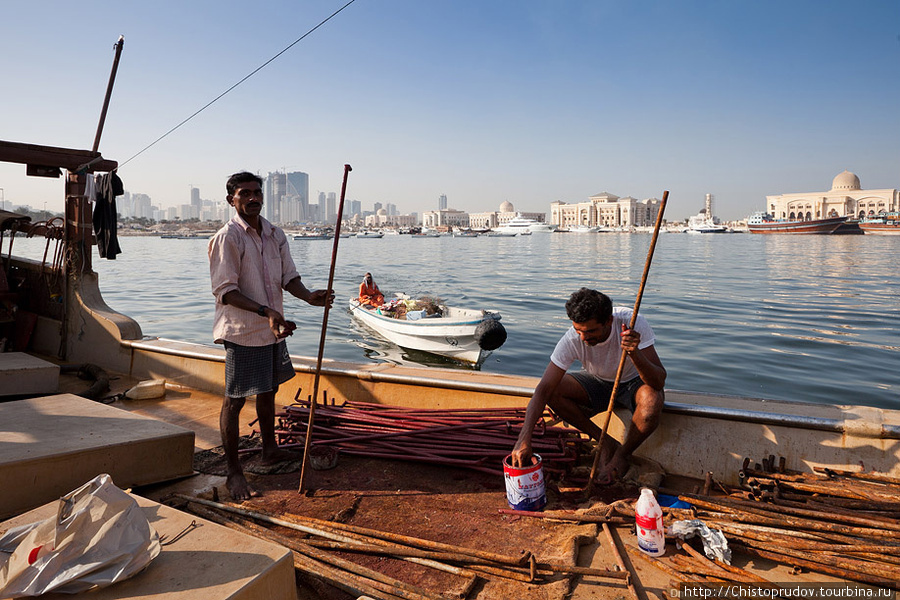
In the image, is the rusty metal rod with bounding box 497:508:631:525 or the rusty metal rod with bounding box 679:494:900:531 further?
the rusty metal rod with bounding box 497:508:631:525

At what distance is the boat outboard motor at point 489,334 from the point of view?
12508mm

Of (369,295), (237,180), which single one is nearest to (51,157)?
(237,180)

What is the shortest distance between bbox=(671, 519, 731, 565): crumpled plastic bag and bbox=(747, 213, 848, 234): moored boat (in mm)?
93451

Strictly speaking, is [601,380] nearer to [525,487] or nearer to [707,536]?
[525,487]

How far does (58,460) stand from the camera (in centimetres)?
294

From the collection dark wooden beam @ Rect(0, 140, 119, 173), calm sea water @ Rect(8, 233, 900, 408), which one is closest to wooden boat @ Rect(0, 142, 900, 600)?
dark wooden beam @ Rect(0, 140, 119, 173)

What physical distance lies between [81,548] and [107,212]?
642cm

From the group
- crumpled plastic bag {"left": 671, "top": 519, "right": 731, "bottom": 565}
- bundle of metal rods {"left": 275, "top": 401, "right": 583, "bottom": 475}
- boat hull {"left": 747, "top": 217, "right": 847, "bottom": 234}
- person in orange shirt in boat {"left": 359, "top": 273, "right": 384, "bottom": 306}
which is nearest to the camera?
crumpled plastic bag {"left": 671, "top": 519, "right": 731, "bottom": 565}

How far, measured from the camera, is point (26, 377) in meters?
5.20

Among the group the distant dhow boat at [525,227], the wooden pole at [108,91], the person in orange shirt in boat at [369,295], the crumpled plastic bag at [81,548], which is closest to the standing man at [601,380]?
the crumpled plastic bag at [81,548]

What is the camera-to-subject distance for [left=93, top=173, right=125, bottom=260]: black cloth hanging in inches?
274

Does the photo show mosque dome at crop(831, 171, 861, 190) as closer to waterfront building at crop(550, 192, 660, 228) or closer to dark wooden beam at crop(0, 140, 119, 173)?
waterfront building at crop(550, 192, 660, 228)

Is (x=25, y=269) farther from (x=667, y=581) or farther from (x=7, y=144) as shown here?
(x=667, y=581)

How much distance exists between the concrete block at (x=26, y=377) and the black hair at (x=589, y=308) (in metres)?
5.08
